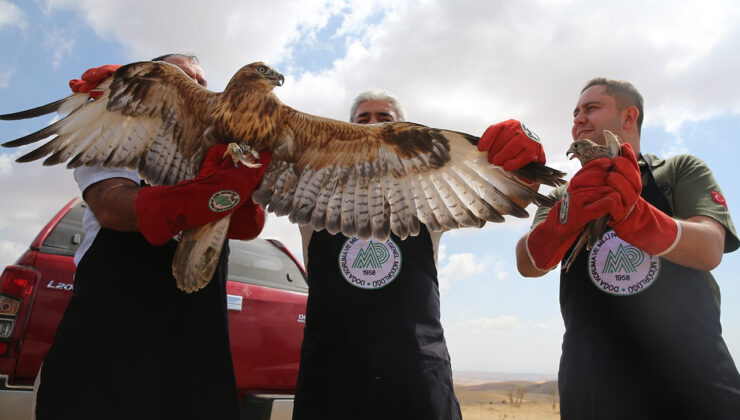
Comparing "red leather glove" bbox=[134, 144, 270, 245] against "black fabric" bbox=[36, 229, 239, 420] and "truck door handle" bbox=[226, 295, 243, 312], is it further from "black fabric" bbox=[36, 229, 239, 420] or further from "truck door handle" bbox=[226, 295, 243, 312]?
"truck door handle" bbox=[226, 295, 243, 312]

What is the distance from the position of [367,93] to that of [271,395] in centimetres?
258

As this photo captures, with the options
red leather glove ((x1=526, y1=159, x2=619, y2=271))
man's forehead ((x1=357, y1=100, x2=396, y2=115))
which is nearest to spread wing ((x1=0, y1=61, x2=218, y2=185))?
man's forehead ((x1=357, y1=100, x2=396, y2=115))

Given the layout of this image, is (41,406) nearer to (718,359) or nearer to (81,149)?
(81,149)

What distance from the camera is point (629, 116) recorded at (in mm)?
3023

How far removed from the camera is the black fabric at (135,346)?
1.96 meters

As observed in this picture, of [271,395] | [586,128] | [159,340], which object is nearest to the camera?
[159,340]

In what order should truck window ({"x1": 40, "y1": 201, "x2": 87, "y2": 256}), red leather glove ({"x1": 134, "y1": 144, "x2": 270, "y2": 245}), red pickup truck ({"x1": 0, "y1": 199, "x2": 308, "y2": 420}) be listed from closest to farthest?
1. red leather glove ({"x1": 134, "y1": 144, "x2": 270, "y2": 245})
2. red pickup truck ({"x1": 0, "y1": 199, "x2": 308, "y2": 420})
3. truck window ({"x1": 40, "y1": 201, "x2": 87, "y2": 256})

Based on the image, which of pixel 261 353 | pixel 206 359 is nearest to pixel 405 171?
pixel 206 359

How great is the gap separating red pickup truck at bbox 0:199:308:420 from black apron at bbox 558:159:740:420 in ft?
8.28

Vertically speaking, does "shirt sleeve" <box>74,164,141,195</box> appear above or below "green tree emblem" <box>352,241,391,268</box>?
above

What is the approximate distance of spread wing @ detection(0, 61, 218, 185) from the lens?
96.0 inches

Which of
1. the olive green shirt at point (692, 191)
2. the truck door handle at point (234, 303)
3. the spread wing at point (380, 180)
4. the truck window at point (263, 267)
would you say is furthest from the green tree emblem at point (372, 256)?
the truck window at point (263, 267)

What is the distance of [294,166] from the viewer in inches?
105

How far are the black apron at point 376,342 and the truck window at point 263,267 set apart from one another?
2.00m
